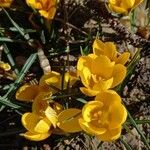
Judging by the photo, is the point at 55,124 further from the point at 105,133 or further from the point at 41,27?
the point at 41,27

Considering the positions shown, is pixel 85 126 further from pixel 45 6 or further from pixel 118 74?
pixel 45 6

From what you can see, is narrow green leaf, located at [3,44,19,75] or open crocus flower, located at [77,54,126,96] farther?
narrow green leaf, located at [3,44,19,75]

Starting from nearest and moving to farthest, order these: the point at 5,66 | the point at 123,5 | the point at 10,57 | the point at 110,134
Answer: the point at 110,134 → the point at 123,5 → the point at 5,66 → the point at 10,57

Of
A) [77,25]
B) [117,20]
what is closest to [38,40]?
[77,25]

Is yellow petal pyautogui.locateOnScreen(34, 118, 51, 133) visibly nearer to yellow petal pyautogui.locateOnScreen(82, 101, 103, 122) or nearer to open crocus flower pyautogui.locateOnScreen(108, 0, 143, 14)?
yellow petal pyautogui.locateOnScreen(82, 101, 103, 122)

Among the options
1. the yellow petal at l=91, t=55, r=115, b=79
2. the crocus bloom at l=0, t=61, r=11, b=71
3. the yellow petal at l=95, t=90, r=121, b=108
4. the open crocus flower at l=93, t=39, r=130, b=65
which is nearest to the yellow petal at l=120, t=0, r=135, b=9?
the open crocus flower at l=93, t=39, r=130, b=65

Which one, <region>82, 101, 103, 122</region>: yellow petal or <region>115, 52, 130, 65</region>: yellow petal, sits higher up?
<region>115, 52, 130, 65</region>: yellow petal

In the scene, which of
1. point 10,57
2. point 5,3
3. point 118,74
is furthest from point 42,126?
point 5,3
